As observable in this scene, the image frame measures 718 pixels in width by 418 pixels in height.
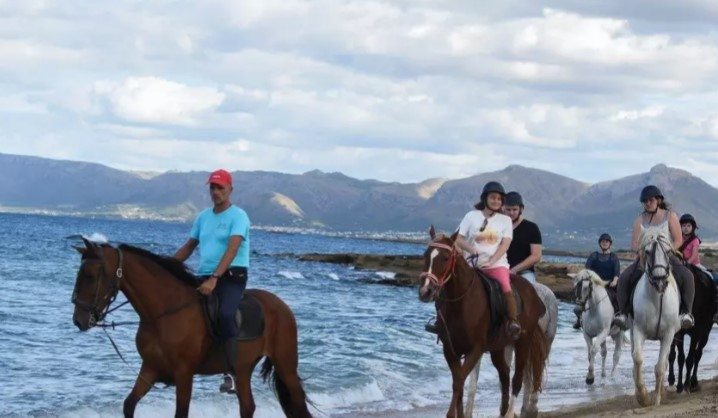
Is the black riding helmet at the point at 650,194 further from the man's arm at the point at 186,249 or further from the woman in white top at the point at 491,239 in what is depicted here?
the man's arm at the point at 186,249

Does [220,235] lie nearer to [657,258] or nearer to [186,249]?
[186,249]

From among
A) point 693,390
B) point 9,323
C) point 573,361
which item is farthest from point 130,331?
point 693,390

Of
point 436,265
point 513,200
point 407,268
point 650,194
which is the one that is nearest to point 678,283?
point 650,194

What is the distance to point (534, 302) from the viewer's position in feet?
45.6

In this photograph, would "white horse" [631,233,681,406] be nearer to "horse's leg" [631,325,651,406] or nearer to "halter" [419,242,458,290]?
"horse's leg" [631,325,651,406]

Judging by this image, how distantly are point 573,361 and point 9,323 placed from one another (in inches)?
→ 519

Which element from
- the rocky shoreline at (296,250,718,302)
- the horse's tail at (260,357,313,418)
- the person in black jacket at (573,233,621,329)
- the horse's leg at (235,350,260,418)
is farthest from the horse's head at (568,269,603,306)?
the rocky shoreline at (296,250,718,302)

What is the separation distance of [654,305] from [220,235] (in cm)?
681

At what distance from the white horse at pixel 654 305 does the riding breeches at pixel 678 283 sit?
8.4 inches

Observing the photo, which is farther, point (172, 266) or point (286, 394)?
point (286, 394)

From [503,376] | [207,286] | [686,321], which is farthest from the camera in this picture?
[686,321]

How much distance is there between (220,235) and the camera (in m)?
10.7

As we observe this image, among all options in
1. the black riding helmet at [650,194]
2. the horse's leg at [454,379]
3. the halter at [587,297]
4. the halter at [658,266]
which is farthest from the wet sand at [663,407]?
the halter at [587,297]

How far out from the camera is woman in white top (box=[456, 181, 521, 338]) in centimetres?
1284
